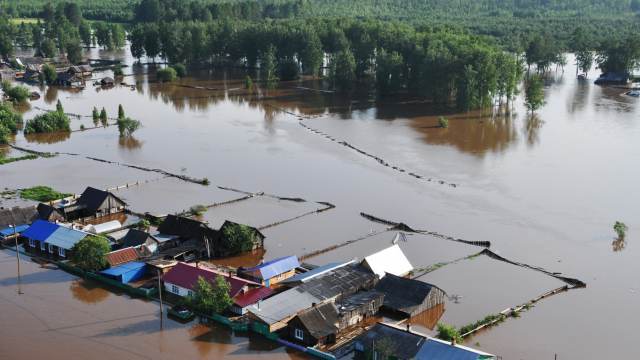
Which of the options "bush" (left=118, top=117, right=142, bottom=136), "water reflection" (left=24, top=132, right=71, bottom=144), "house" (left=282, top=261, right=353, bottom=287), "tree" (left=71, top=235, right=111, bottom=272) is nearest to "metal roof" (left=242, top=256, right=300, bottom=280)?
"house" (left=282, top=261, right=353, bottom=287)

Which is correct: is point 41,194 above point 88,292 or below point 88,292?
above

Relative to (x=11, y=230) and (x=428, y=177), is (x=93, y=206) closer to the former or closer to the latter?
(x=11, y=230)

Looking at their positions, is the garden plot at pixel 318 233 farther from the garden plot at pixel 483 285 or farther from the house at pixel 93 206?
the house at pixel 93 206

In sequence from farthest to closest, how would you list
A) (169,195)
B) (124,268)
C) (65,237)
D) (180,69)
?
(180,69) → (169,195) → (65,237) → (124,268)

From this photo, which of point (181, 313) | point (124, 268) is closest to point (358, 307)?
point (181, 313)

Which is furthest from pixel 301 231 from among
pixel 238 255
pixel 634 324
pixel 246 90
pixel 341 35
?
pixel 341 35

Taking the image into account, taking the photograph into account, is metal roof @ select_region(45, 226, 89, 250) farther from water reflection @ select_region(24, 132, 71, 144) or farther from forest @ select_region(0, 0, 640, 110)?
forest @ select_region(0, 0, 640, 110)
